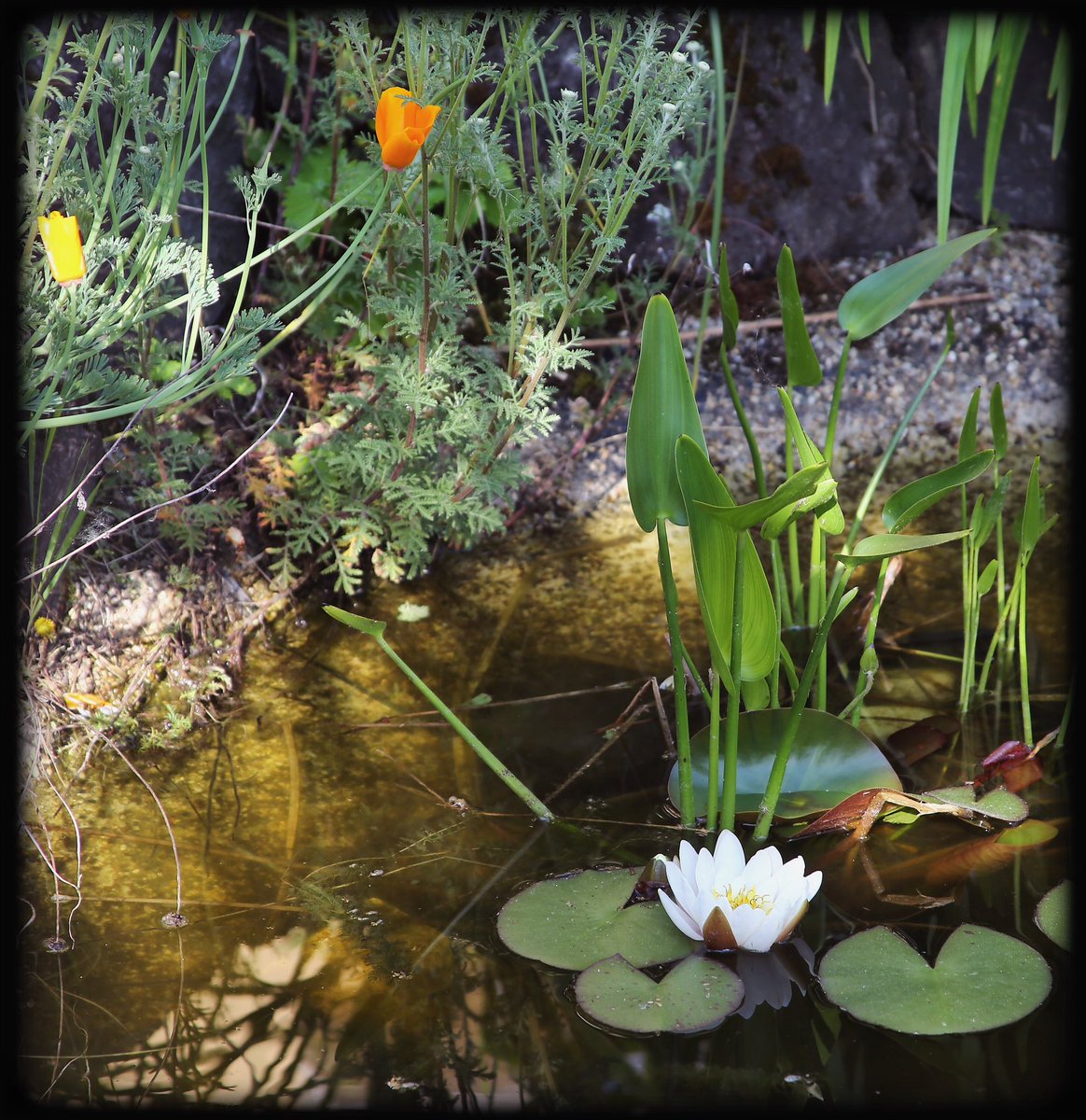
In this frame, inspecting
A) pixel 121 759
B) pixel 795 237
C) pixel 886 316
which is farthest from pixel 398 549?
pixel 795 237

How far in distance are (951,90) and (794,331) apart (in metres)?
0.38

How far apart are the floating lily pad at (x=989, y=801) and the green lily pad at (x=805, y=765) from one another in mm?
75

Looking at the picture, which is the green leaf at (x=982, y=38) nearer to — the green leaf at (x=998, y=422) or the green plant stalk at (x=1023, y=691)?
the green leaf at (x=998, y=422)

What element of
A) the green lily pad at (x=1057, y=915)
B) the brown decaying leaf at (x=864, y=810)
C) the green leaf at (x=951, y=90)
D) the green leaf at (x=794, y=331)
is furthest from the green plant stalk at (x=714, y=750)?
the green leaf at (x=951, y=90)

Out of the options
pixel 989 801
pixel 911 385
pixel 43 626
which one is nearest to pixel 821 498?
pixel 989 801

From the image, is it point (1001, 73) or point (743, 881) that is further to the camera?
point (1001, 73)

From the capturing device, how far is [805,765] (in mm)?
1342

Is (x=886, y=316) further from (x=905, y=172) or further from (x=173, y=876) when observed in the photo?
(x=905, y=172)

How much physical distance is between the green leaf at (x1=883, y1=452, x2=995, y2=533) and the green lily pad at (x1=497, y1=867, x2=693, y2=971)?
0.51 meters

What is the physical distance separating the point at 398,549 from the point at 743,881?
1.03 metres

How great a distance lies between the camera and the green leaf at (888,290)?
1328 millimetres

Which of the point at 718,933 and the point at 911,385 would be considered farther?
the point at 911,385

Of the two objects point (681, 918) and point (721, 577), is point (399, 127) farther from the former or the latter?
point (681, 918)

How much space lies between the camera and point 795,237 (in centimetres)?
270
